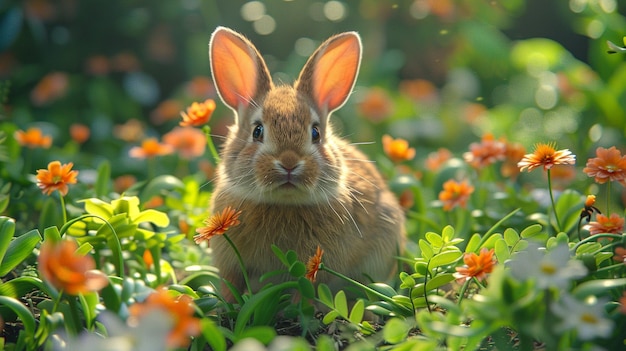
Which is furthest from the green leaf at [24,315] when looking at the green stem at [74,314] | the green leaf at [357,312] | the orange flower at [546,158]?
the orange flower at [546,158]

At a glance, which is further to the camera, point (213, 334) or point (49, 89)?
point (49, 89)

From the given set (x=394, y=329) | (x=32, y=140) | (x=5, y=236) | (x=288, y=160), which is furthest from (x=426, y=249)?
(x=32, y=140)

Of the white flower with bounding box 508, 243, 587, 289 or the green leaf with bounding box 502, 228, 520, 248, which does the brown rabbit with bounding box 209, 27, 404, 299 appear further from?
the white flower with bounding box 508, 243, 587, 289

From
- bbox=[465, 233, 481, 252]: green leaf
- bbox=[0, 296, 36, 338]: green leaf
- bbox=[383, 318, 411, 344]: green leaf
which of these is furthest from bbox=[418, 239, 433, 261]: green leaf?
bbox=[0, 296, 36, 338]: green leaf

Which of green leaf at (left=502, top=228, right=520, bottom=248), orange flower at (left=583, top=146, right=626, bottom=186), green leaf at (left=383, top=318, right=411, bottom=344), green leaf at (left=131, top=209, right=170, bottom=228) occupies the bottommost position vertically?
green leaf at (left=383, top=318, right=411, bottom=344)

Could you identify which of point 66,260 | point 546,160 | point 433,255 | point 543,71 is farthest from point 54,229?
point 543,71

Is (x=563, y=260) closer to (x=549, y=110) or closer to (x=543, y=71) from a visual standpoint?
(x=549, y=110)

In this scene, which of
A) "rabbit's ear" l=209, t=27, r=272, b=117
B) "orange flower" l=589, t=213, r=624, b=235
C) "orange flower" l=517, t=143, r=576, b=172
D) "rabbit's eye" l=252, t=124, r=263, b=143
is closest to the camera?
"orange flower" l=589, t=213, r=624, b=235

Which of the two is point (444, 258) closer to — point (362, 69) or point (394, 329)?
point (394, 329)
